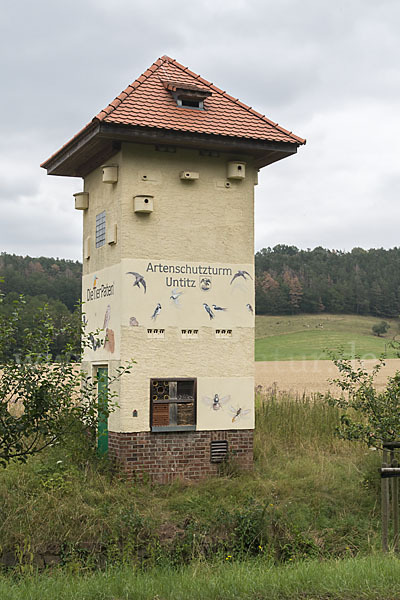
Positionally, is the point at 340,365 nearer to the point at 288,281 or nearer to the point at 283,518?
the point at 283,518

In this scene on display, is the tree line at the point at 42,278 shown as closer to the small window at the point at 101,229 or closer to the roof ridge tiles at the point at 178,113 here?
the small window at the point at 101,229

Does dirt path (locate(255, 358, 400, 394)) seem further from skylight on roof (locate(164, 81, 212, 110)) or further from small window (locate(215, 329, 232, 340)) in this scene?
skylight on roof (locate(164, 81, 212, 110))

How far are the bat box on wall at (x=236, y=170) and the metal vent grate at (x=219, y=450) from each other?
16.8ft

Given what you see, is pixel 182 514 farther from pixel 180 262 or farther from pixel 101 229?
pixel 101 229

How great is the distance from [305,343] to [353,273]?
7005 mm

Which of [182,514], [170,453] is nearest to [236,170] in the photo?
[170,453]

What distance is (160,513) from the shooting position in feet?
41.3

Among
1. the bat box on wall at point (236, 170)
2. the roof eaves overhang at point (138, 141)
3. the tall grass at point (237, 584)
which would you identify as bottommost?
the tall grass at point (237, 584)

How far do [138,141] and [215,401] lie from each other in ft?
16.8

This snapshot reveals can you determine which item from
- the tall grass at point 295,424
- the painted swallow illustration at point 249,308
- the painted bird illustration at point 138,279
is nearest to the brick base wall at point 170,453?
the tall grass at point 295,424

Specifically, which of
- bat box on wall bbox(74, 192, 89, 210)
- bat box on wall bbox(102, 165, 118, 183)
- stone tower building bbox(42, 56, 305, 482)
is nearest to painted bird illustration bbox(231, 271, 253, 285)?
stone tower building bbox(42, 56, 305, 482)

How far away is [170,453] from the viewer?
14.3 m

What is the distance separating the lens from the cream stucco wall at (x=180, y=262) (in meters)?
14.2

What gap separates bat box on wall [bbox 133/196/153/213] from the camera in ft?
46.7
